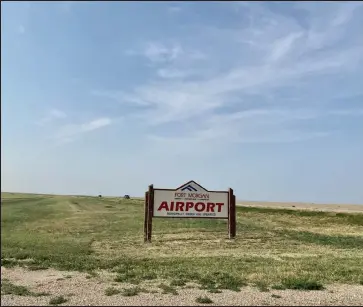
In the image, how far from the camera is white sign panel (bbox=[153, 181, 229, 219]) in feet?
68.8

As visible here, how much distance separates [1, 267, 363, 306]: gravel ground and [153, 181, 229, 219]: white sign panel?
1123 centimetres

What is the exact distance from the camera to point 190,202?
21484 millimetres

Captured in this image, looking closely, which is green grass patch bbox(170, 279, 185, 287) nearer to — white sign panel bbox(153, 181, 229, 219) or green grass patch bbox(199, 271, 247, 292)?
green grass patch bbox(199, 271, 247, 292)

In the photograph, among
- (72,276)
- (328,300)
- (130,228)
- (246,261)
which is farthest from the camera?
(130,228)

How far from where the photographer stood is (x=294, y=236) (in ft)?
69.0

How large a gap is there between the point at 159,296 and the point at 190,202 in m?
13.4

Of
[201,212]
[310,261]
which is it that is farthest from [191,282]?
[201,212]

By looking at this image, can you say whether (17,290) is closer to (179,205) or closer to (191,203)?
(179,205)

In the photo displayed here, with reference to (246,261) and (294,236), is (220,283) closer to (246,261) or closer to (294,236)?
(246,261)

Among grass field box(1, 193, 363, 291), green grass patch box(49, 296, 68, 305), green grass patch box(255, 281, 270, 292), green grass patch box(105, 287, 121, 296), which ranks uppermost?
grass field box(1, 193, 363, 291)

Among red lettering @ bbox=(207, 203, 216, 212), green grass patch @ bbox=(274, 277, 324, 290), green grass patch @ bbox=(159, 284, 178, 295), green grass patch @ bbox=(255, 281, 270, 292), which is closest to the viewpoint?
green grass patch @ bbox=(159, 284, 178, 295)

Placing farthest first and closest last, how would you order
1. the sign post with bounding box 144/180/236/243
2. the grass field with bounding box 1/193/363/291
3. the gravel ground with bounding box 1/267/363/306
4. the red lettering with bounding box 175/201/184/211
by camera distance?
the red lettering with bounding box 175/201/184/211, the sign post with bounding box 144/180/236/243, the grass field with bounding box 1/193/363/291, the gravel ground with bounding box 1/267/363/306

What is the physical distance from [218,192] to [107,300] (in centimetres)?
1444

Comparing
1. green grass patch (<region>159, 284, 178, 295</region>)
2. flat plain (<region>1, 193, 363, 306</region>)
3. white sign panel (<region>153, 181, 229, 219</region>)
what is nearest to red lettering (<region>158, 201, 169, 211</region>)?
white sign panel (<region>153, 181, 229, 219</region>)
